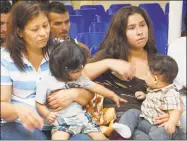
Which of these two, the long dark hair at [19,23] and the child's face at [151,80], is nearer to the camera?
the long dark hair at [19,23]

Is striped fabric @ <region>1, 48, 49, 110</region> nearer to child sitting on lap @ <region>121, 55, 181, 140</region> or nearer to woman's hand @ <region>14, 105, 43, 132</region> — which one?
woman's hand @ <region>14, 105, 43, 132</region>

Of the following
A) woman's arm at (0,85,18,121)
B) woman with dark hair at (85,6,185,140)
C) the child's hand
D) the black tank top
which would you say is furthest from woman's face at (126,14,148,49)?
woman's arm at (0,85,18,121)

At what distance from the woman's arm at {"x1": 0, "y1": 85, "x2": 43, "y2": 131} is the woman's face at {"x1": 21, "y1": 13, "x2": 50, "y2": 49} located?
12 centimetres

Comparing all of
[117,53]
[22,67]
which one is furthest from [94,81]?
[22,67]

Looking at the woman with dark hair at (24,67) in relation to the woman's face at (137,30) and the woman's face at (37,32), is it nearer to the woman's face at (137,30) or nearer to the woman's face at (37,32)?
the woman's face at (37,32)

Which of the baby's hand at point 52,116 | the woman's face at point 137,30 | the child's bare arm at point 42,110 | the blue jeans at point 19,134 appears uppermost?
the woman's face at point 137,30

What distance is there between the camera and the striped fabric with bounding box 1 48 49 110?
0.75 m

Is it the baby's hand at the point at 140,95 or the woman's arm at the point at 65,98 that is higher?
the woman's arm at the point at 65,98

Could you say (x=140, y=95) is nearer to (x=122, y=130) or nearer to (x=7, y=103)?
(x=122, y=130)

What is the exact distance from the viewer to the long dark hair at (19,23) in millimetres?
725

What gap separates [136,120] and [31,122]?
0.29 m

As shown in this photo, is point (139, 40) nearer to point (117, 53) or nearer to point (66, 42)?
point (117, 53)

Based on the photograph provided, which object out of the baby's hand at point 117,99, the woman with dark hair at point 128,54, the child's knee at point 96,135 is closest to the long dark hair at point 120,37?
the woman with dark hair at point 128,54

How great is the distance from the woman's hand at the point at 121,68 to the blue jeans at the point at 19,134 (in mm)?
185
